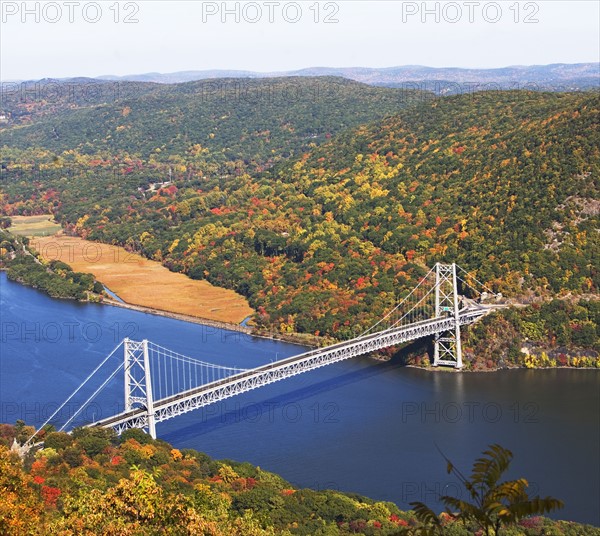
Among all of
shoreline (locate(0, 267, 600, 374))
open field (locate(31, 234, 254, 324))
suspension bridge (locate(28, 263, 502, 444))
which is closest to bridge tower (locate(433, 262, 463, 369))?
suspension bridge (locate(28, 263, 502, 444))

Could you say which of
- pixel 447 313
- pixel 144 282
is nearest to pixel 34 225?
pixel 144 282

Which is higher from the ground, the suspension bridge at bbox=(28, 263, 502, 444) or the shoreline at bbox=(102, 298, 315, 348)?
the suspension bridge at bbox=(28, 263, 502, 444)

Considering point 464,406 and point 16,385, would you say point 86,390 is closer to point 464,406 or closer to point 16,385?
point 16,385

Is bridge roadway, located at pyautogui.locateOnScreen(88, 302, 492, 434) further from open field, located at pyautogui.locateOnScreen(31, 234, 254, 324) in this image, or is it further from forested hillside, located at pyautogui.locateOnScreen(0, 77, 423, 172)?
forested hillside, located at pyautogui.locateOnScreen(0, 77, 423, 172)

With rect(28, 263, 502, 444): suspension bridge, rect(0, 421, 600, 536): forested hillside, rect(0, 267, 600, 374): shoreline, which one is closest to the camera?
rect(0, 421, 600, 536): forested hillside

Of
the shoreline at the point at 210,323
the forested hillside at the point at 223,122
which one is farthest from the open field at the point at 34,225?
the shoreline at the point at 210,323

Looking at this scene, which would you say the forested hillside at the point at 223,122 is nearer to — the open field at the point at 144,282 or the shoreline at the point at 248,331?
the open field at the point at 144,282

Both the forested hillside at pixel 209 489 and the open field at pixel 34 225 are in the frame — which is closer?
the forested hillside at pixel 209 489

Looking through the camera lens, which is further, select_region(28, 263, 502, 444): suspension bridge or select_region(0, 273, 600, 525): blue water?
select_region(28, 263, 502, 444): suspension bridge
